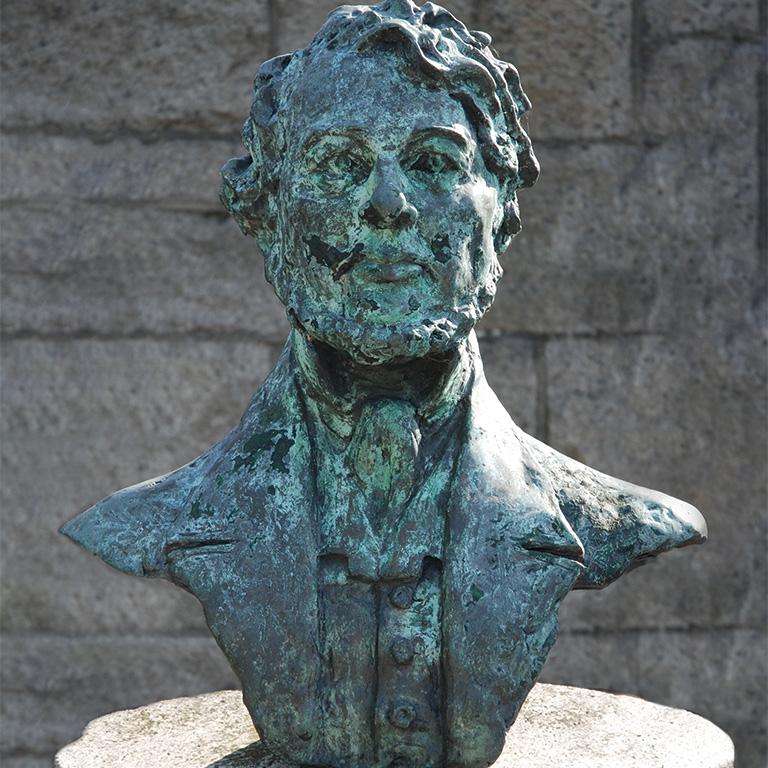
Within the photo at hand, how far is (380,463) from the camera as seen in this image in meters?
1.67

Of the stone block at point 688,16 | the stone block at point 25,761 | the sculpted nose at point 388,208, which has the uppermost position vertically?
the stone block at point 688,16

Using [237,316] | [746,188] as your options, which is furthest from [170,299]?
[746,188]

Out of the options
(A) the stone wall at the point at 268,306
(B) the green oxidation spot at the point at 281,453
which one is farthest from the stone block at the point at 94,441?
(B) the green oxidation spot at the point at 281,453

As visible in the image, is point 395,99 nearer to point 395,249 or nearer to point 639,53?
point 395,249

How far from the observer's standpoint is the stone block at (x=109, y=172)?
2.91 meters

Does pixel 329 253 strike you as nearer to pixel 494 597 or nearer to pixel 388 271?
pixel 388 271

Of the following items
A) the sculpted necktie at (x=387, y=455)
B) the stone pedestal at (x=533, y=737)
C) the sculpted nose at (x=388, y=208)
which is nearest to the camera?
the sculpted nose at (x=388, y=208)

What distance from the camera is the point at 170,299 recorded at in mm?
2918

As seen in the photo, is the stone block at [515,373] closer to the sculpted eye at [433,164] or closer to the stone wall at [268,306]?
the stone wall at [268,306]

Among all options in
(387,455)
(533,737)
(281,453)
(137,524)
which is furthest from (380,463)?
(533,737)

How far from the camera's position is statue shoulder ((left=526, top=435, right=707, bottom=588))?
1735mm

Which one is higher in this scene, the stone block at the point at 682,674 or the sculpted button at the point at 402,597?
the sculpted button at the point at 402,597

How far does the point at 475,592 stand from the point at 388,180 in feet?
1.68

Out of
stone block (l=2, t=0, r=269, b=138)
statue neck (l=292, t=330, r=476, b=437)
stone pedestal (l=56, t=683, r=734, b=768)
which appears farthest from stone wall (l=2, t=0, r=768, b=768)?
statue neck (l=292, t=330, r=476, b=437)
